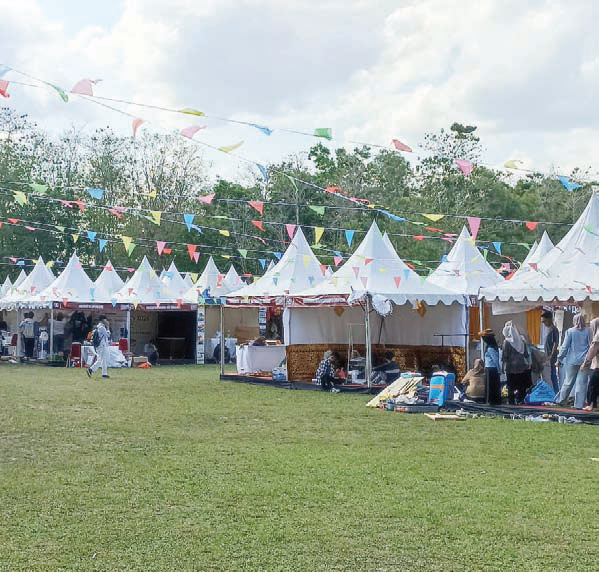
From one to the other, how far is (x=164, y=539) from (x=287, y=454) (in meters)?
3.49

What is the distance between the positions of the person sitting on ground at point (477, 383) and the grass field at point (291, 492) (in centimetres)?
146

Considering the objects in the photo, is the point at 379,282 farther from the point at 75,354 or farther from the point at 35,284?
the point at 35,284

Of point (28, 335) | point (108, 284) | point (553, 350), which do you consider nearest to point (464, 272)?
point (553, 350)

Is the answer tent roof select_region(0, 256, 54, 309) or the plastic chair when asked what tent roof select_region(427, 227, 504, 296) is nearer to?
the plastic chair

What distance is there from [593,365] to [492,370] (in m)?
1.81

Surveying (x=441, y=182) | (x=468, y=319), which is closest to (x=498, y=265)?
(x=441, y=182)

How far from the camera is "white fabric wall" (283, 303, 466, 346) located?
773 inches

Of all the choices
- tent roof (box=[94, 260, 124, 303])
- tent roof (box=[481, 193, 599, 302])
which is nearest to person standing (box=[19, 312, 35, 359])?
tent roof (box=[94, 260, 124, 303])

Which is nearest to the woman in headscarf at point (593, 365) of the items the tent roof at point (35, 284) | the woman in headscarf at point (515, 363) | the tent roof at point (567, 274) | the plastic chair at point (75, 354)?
the tent roof at point (567, 274)

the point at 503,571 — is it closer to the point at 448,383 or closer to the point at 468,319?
the point at 448,383

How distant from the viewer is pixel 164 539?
225 inches

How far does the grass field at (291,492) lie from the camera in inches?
212

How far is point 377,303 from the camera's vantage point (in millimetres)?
17062

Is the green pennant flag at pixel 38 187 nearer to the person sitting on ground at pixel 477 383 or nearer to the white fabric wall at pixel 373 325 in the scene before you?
the white fabric wall at pixel 373 325
